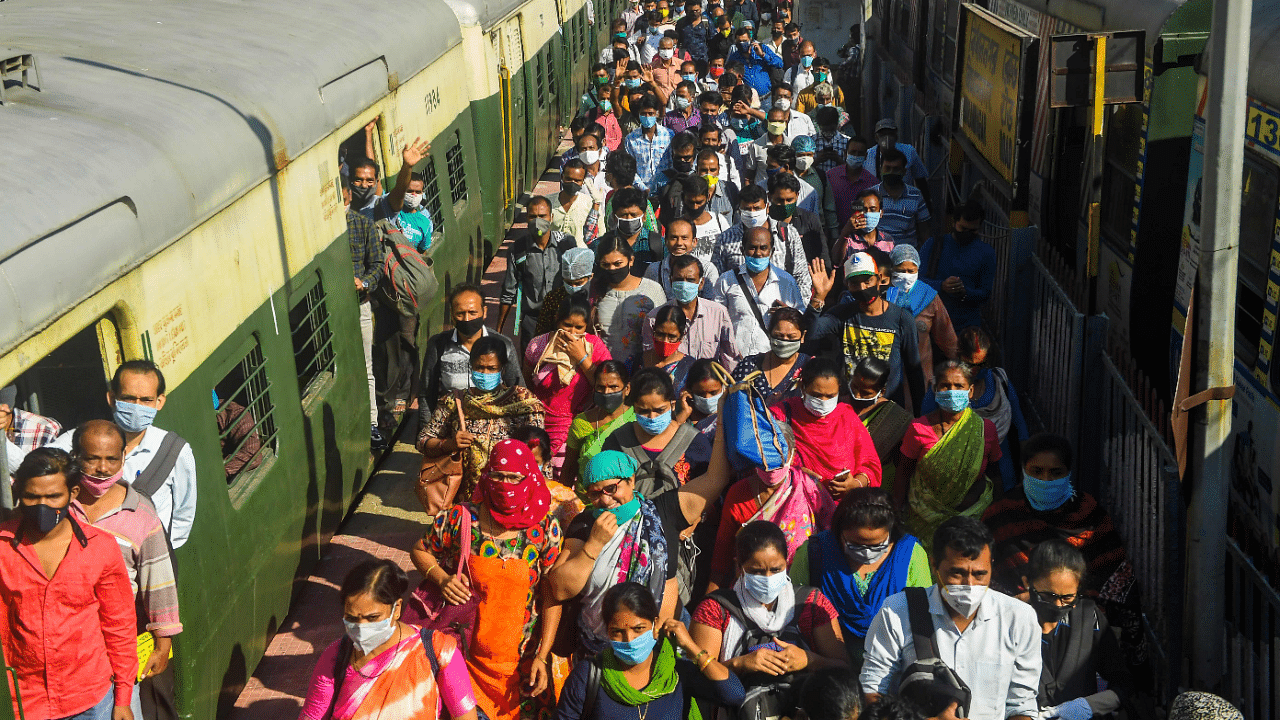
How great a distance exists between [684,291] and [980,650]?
3071 mm

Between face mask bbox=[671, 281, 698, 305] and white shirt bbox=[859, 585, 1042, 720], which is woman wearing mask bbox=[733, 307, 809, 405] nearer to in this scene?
face mask bbox=[671, 281, 698, 305]

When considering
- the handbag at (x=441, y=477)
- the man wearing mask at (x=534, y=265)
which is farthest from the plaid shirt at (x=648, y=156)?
the handbag at (x=441, y=477)

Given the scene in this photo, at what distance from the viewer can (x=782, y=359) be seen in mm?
6121

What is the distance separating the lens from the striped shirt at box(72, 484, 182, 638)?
4422 mm

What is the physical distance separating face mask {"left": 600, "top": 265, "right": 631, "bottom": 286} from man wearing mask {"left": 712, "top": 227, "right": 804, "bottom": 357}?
50cm

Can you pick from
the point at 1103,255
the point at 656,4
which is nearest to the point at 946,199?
the point at 1103,255

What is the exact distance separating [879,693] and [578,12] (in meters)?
15.1

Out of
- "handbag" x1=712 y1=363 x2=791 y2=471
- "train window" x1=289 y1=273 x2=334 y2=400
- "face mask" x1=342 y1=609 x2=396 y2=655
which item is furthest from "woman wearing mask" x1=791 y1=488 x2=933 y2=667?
"train window" x1=289 y1=273 x2=334 y2=400

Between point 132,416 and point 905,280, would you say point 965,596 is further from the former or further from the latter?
point 905,280

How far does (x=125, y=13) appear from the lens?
6539 millimetres

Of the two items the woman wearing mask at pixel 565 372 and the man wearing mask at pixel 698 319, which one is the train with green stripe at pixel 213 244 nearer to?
the woman wearing mask at pixel 565 372

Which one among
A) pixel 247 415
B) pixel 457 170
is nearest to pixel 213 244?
pixel 247 415

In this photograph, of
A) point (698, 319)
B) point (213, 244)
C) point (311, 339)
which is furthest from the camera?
point (698, 319)

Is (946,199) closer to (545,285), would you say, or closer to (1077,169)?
(1077,169)
